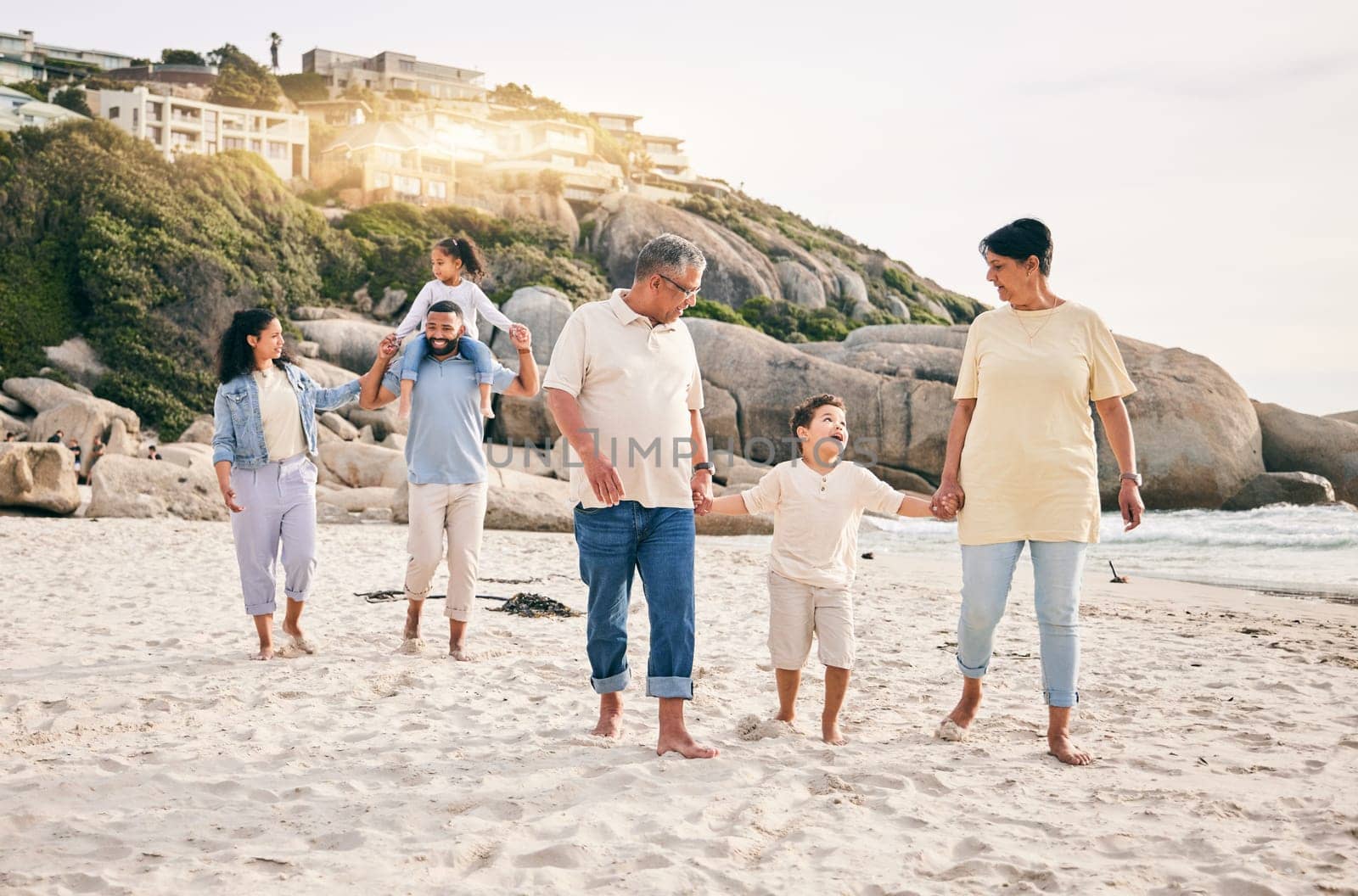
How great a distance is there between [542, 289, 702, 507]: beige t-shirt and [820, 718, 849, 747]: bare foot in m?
1.03

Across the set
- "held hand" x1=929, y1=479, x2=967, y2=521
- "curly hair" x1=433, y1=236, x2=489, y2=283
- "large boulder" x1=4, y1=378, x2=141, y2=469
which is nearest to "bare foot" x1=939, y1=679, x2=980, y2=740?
"held hand" x1=929, y1=479, x2=967, y2=521

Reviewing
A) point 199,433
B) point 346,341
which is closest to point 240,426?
point 199,433

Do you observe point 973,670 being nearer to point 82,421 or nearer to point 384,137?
point 82,421

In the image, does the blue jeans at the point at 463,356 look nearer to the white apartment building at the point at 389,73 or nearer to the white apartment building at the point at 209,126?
the white apartment building at the point at 209,126

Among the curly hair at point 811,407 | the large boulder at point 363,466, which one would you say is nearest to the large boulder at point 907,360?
the large boulder at point 363,466

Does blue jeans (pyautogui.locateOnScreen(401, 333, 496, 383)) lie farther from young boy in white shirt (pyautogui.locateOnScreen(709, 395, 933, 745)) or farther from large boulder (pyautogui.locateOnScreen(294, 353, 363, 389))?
large boulder (pyautogui.locateOnScreen(294, 353, 363, 389))

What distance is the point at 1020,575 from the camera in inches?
442

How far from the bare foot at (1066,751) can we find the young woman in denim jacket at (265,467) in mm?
3688

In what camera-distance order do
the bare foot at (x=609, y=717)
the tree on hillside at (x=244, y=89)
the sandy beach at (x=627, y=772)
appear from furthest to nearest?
the tree on hillside at (x=244, y=89)
the bare foot at (x=609, y=717)
the sandy beach at (x=627, y=772)

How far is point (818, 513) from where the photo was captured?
411 centimetres

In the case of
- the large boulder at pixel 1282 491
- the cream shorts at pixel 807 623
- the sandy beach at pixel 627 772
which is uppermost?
the large boulder at pixel 1282 491

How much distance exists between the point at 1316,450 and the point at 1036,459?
2362 cm

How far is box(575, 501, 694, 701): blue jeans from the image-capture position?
3855mm

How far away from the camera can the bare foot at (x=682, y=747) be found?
380cm
